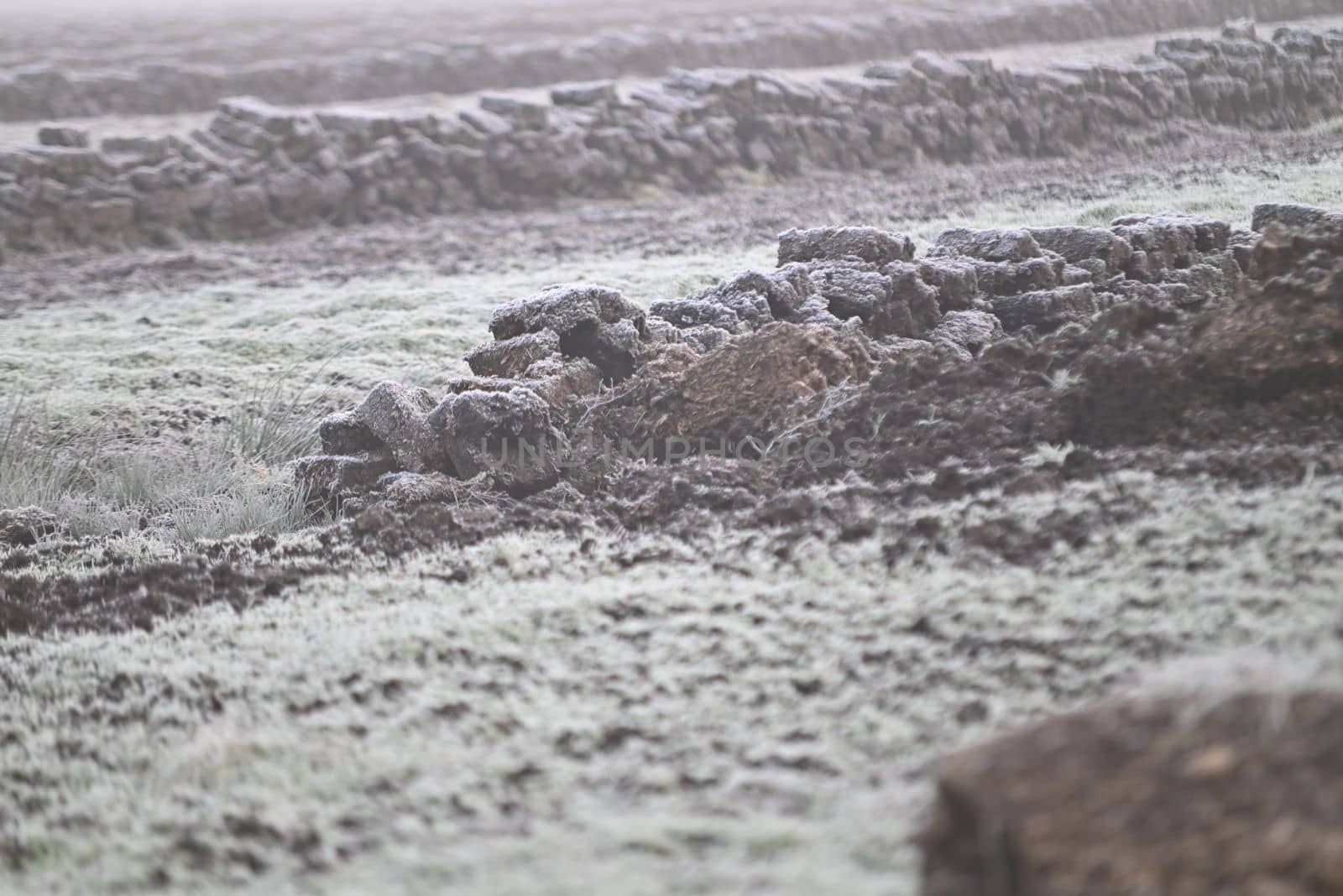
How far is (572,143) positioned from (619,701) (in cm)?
1231

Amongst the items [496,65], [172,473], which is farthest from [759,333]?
[496,65]

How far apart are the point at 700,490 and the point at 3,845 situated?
246 centimetres

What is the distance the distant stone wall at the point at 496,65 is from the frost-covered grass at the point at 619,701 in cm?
1952

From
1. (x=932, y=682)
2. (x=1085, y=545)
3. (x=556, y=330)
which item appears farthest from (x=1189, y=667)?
(x=556, y=330)

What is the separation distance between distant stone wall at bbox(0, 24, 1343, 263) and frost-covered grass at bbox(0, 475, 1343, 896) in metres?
10.4

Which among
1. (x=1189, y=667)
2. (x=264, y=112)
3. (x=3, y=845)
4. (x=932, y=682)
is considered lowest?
(x=3, y=845)

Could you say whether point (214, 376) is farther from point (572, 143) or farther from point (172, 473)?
point (572, 143)

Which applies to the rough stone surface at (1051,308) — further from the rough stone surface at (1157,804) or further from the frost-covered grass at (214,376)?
the rough stone surface at (1157,804)

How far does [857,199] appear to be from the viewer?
11.6m

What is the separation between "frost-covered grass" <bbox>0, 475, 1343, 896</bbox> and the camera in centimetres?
234

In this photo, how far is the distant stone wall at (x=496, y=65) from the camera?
856 inches

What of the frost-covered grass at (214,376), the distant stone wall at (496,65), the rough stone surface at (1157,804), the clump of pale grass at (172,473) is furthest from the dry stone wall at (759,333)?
the distant stone wall at (496,65)

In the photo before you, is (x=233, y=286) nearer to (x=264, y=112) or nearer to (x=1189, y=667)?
(x=264, y=112)

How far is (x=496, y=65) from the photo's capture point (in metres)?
23.7
